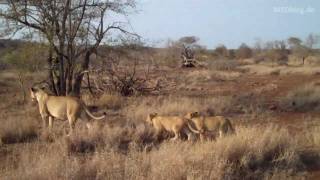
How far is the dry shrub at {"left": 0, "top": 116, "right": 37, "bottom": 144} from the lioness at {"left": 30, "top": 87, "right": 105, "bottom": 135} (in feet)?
1.58

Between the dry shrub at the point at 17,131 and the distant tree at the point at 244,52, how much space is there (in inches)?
3464

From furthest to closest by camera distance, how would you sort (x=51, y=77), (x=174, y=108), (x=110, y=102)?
(x=110, y=102) → (x=51, y=77) → (x=174, y=108)

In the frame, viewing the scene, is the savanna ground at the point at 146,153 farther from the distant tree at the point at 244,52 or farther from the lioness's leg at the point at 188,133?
the distant tree at the point at 244,52

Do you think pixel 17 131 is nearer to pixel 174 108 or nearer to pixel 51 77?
pixel 174 108


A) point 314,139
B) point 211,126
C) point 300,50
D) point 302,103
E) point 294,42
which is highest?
point 294,42

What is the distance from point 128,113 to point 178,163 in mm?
7977

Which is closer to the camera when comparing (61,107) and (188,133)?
(188,133)

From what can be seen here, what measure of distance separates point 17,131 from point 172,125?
3755 mm

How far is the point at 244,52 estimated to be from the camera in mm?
103562

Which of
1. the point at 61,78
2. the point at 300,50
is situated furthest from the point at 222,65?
the point at 61,78

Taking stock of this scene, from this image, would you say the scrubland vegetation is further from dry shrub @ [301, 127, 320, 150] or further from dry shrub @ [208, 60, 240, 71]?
dry shrub @ [208, 60, 240, 71]

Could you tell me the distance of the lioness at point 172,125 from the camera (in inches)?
450

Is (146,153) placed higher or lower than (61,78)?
lower

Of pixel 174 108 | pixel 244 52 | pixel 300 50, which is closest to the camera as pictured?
pixel 174 108
